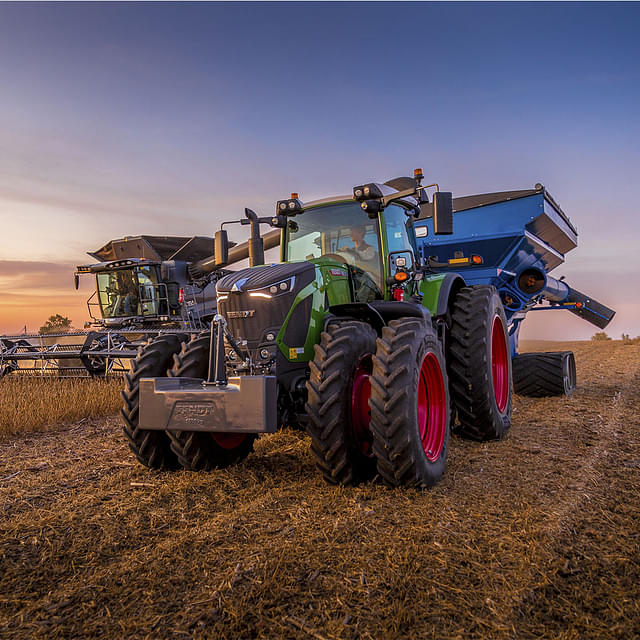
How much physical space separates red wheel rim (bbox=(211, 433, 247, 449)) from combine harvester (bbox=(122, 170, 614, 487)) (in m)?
0.01

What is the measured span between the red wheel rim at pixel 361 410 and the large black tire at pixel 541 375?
202 inches

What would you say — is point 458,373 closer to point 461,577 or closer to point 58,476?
point 461,577

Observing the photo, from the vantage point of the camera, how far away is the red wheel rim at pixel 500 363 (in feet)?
21.0

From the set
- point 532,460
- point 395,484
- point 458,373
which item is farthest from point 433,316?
point 395,484

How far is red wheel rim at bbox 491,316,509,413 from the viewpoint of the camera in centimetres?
640

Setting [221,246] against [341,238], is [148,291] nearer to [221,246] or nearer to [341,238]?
[221,246]

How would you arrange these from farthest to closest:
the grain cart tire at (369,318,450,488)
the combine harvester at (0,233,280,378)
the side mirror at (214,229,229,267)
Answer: the combine harvester at (0,233,280,378)
the side mirror at (214,229,229,267)
the grain cart tire at (369,318,450,488)

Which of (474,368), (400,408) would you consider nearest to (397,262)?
(474,368)

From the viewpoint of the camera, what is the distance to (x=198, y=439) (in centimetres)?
426

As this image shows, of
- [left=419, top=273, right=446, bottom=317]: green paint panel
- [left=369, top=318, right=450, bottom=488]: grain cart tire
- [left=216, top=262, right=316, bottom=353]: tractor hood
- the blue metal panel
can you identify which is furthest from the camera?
the blue metal panel

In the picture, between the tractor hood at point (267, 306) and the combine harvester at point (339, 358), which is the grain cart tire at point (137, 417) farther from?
the tractor hood at point (267, 306)

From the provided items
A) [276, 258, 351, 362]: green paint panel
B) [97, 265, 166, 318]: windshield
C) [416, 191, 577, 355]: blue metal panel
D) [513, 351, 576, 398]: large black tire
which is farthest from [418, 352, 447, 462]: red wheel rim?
[97, 265, 166, 318]: windshield

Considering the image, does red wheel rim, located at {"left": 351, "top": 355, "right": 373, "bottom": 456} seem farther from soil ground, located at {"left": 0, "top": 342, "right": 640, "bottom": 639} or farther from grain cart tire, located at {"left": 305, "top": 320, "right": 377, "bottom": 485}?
soil ground, located at {"left": 0, "top": 342, "right": 640, "bottom": 639}

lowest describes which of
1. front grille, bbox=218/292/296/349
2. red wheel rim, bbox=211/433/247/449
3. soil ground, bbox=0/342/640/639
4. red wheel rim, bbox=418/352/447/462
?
soil ground, bbox=0/342/640/639
